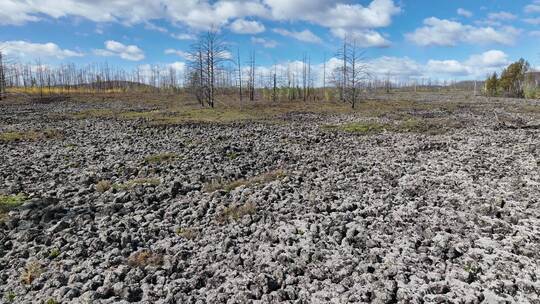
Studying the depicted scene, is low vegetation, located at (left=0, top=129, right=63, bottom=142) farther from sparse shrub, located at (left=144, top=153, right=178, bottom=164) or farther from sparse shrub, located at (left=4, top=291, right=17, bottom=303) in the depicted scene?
sparse shrub, located at (left=4, top=291, right=17, bottom=303)

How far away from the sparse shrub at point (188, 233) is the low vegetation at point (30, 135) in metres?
24.3

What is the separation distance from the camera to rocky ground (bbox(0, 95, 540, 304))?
790 centimetres

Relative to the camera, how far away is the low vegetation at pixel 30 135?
29.1 meters

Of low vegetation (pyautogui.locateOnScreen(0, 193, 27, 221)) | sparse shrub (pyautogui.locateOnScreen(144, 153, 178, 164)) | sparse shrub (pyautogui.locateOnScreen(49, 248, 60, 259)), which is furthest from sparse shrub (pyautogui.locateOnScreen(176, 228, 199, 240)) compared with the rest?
sparse shrub (pyautogui.locateOnScreen(144, 153, 178, 164))

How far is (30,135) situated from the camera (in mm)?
30859

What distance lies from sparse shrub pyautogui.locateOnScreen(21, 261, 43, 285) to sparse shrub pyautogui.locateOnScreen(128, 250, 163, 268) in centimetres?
217

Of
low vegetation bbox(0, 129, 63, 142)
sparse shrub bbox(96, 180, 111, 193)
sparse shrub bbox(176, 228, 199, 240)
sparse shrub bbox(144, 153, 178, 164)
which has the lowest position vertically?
sparse shrub bbox(176, 228, 199, 240)

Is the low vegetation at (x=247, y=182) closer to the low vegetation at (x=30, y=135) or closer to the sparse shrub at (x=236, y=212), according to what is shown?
the sparse shrub at (x=236, y=212)

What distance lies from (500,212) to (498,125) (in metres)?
26.3

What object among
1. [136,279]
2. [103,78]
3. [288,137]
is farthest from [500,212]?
[103,78]

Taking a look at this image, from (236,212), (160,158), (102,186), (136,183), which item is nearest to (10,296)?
(236,212)

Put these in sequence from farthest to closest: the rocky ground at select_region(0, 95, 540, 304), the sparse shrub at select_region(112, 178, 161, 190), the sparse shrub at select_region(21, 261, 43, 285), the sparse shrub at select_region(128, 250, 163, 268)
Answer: the sparse shrub at select_region(112, 178, 161, 190), the sparse shrub at select_region(128, 250, 163, 268), the sparse shrub at select_region(21, 261, 43, 285), the rocky ground at select_region(0, 95, 540, 304)

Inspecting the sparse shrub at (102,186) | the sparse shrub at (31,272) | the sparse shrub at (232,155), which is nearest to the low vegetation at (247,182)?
the sparse shrub at (102,186)

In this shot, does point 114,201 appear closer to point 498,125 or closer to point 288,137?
point 288,137
